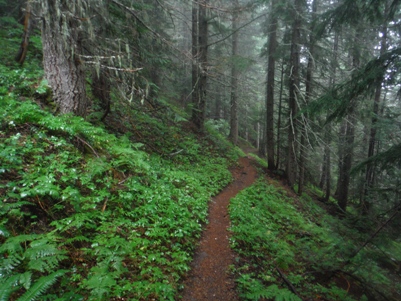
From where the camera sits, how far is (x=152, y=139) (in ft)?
34.2

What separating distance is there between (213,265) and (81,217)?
9.39 ft

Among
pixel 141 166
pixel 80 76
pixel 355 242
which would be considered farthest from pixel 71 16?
pixel 355 242

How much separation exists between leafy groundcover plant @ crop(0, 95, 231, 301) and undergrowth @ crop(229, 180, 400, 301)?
4.27 feet

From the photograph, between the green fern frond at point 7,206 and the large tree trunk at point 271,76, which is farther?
the large tree trunk at point 271,76

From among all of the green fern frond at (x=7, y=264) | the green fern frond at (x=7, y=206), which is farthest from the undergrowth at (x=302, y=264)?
the green fern frond at (x=7, y=206)

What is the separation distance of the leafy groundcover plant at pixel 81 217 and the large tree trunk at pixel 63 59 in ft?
2.16

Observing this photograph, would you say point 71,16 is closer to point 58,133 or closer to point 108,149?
point 58,133

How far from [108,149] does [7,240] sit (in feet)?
11.8

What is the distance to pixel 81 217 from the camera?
389 cm

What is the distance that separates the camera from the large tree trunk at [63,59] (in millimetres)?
5371

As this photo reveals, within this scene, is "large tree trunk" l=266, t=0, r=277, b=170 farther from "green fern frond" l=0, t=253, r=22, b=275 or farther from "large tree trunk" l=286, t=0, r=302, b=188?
"green fern frond" l=0, t=253, r=22, b=275

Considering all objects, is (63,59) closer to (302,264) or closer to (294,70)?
(302,264)

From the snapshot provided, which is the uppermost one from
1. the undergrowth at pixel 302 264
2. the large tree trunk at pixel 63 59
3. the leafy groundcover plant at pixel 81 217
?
the large tree trunk at pixel 63 59

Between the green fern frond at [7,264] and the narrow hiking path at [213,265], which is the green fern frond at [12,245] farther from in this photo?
the narrow hiking path at [213,265]
